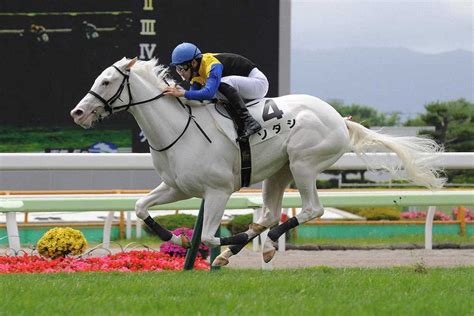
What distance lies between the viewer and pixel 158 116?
693 centimetres

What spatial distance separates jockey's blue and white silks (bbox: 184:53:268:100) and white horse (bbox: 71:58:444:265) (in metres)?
0.11

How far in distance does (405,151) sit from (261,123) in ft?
3.51

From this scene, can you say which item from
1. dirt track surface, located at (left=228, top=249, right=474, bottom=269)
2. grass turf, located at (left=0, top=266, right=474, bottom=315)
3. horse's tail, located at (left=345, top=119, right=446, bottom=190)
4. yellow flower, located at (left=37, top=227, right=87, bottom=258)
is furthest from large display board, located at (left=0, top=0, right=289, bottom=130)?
grass turf, located at (left=0, top=266, right=474, bottom=315)

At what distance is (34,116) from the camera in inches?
518

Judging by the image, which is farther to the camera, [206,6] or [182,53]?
[206,6]

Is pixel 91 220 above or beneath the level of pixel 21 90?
beneath

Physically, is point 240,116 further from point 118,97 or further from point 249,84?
point 118,97

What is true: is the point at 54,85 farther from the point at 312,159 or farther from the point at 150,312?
A: the point at 150,312

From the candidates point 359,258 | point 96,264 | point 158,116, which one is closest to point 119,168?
point 96,264

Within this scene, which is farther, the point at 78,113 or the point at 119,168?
the point at 119,168

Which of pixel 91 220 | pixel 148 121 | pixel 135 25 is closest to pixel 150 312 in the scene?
pixel 148 121

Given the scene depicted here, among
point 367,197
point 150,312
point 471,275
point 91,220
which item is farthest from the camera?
point 91,220

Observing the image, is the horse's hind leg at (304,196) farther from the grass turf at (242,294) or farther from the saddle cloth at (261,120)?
the grass turf at (242,294)

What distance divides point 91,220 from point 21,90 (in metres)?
2.91
